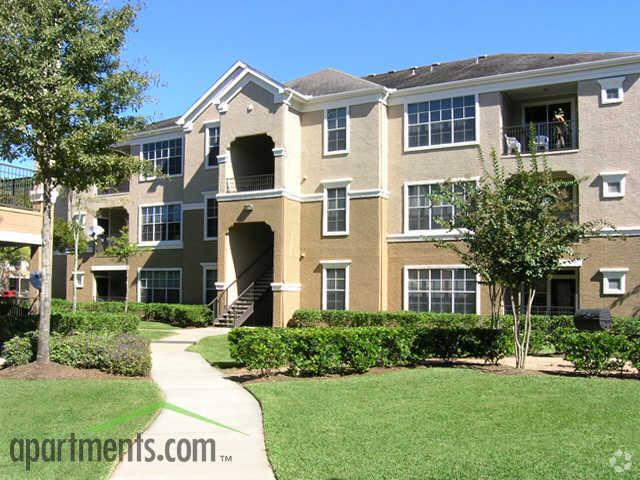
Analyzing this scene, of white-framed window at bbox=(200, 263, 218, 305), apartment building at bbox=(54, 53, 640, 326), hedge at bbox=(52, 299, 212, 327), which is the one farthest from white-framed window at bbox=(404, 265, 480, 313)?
white-framed window at bbox=(200, 263, 218, 305)

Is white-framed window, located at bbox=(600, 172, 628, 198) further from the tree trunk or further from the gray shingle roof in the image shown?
the tree trunk

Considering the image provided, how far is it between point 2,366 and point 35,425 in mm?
6439

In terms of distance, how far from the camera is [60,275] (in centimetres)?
3638

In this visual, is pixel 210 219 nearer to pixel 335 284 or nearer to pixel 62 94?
pixel 335 284

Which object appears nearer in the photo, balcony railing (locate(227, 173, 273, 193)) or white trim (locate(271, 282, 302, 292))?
white trim (locate(271, 282, 302, 292))

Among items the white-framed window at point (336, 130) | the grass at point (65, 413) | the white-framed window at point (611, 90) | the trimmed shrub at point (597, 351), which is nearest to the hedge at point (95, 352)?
the grass at point (65, 413)

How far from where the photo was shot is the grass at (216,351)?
15.2 metres

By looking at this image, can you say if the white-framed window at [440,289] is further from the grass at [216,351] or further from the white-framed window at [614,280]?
the grass at [216,351]

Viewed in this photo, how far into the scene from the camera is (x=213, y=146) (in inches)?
1189

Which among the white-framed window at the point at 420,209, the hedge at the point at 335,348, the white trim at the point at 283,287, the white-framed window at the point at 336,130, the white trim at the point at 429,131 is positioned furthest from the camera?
the white-framed window at the point at 336,130

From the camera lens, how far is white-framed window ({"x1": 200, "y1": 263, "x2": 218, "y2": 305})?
30.2 meters

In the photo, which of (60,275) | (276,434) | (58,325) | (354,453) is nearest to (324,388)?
(276,434)

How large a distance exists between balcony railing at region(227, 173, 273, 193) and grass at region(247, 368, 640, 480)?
16776 millimetres

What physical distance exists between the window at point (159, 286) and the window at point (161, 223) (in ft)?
6.02
